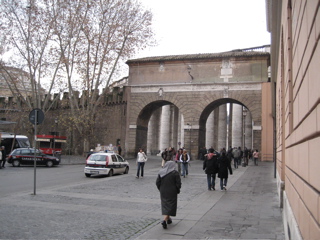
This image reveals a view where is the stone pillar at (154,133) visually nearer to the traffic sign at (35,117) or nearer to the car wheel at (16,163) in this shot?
the car wheel at (16,163)

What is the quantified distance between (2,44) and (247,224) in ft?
109

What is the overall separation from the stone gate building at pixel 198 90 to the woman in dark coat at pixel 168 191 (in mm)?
31112

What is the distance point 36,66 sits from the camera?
36.3 m

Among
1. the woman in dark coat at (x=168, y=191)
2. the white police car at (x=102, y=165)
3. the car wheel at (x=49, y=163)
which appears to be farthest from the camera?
the car wheel at (x=49, y=163)

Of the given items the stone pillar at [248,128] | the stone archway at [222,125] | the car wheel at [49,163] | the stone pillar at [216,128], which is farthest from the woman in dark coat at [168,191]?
the stone pillar at [216,128]

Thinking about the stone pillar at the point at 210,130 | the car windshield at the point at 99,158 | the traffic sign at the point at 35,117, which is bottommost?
the car windshield at the point at 99,158

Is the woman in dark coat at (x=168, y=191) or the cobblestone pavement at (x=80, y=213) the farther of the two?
the woman in dark coat at (x=168, y=191)

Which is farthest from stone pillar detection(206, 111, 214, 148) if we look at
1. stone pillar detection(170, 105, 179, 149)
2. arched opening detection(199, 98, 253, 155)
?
stone pillar detection(170, 105, 179, 149)

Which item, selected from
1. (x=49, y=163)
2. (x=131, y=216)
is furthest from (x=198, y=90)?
(x=131, y=216)

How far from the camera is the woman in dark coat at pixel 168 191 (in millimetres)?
7395

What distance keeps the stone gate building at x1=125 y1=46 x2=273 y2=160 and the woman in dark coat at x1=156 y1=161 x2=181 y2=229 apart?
1225 inches

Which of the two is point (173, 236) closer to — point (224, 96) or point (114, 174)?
point (114, 174)

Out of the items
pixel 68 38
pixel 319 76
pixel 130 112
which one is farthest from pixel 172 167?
pixel 130 112

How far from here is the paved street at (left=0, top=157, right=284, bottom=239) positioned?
6828mm
